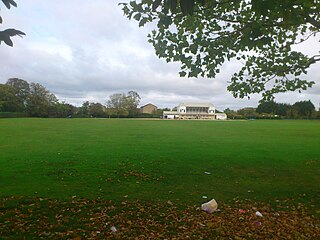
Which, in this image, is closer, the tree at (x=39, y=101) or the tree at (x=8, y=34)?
the tree at (x=8, y=34)

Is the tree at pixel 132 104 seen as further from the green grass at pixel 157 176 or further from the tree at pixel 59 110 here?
the green grass at pixel 157 176

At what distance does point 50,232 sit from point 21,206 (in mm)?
1987

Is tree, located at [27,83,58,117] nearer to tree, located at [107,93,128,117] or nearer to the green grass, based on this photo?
tree, located at [107,93,128,117]

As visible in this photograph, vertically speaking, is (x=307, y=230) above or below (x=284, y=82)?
below

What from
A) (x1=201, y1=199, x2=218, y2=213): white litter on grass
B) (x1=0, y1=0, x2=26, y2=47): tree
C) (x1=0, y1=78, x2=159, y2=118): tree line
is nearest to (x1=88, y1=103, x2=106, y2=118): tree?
(x1=0, y1=78, x2=159, y2=118): tree line

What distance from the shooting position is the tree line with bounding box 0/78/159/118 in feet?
333

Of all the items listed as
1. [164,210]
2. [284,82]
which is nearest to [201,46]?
[284,82]

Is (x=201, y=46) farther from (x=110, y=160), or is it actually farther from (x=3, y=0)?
(x=110, y=160)

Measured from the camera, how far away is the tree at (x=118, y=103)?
12520 centimetres

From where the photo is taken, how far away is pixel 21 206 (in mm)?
7098

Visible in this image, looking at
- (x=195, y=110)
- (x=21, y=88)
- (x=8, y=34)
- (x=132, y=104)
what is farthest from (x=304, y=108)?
(x=8, y=34)

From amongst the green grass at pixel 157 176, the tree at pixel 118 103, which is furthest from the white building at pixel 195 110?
the green grass at pixel 157 176

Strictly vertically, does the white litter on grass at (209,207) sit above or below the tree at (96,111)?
below

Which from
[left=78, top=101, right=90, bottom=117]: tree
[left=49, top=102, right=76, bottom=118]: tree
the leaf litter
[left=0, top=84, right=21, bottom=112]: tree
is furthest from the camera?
[left=78, top=101, right=90, bottom=117]: tree
